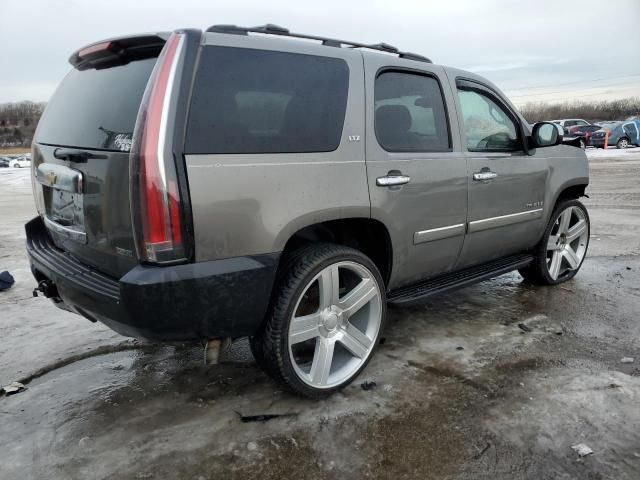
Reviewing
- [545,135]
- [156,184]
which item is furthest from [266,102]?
[545,135]

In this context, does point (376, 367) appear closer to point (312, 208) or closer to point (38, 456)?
point (312, 208)

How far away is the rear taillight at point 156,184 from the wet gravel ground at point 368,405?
3.24 ft

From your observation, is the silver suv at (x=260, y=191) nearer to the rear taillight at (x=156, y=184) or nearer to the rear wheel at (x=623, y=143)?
the rear taillight at (x=156, y=184)

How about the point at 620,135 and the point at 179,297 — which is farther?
the point at 620,135

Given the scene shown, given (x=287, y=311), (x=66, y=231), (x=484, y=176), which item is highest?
(x=484, y=176)

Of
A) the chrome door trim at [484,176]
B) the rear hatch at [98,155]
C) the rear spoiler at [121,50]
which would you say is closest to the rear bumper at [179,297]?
the rear hatch at [98,155]

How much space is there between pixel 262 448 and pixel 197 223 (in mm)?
1110

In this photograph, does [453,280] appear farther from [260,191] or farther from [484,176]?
[260,191]

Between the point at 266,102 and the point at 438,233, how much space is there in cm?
148

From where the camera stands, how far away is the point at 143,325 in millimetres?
2299

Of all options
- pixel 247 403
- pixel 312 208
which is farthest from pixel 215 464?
pixel 312 208

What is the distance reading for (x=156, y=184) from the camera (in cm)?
220

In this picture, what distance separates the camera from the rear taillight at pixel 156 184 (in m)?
2.20

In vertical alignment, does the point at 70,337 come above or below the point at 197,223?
below
